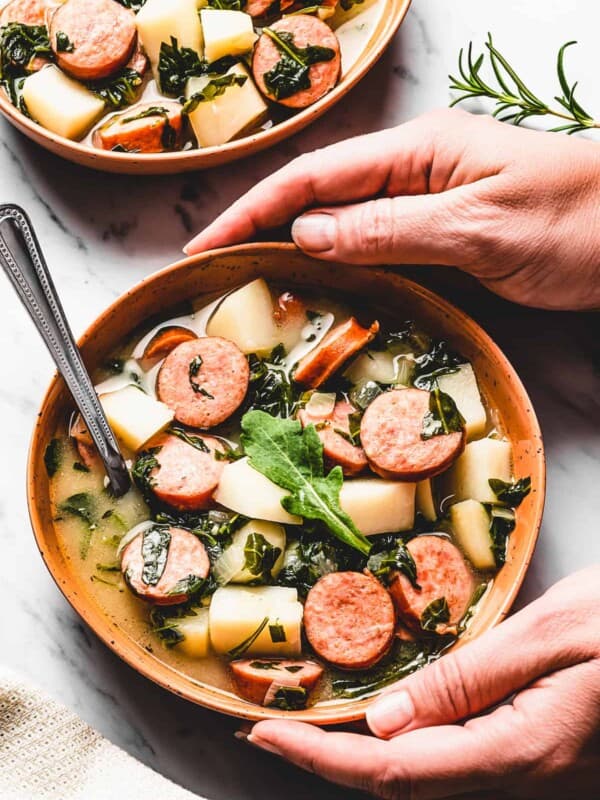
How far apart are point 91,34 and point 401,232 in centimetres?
84

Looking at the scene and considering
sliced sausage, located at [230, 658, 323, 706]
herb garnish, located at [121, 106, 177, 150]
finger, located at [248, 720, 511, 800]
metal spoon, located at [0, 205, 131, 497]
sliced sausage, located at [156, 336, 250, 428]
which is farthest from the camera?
herb garnish, located at [121, 106, 177, 150]

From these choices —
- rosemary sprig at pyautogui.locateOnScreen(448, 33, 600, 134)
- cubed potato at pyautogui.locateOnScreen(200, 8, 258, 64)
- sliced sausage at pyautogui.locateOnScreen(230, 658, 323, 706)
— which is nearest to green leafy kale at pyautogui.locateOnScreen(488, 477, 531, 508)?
sliced sausage at pyautogui.locateOnScreen(230, 658, 323, 706)

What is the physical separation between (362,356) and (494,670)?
72 cm

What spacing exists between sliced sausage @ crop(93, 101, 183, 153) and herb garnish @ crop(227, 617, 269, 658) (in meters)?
1.08

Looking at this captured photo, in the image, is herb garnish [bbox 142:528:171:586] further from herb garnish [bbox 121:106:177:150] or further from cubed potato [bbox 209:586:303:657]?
herb garnish [bbox 121:106:177:150]

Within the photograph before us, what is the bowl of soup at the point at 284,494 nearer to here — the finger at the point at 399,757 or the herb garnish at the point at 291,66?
the finger at the point at 399,757

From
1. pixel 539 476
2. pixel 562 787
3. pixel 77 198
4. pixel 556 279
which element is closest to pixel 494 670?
pixel 562 787

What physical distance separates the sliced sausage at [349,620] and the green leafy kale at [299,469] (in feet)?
0.28

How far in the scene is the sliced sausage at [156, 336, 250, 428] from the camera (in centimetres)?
223

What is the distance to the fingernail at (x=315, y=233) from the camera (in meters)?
2.22

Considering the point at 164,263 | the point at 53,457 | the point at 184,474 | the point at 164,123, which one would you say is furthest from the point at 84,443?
the point at 164,123

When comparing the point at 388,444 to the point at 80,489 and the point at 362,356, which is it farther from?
the point at 80,489

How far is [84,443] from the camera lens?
87.8 inches

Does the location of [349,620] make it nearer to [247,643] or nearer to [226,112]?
[247,643]
